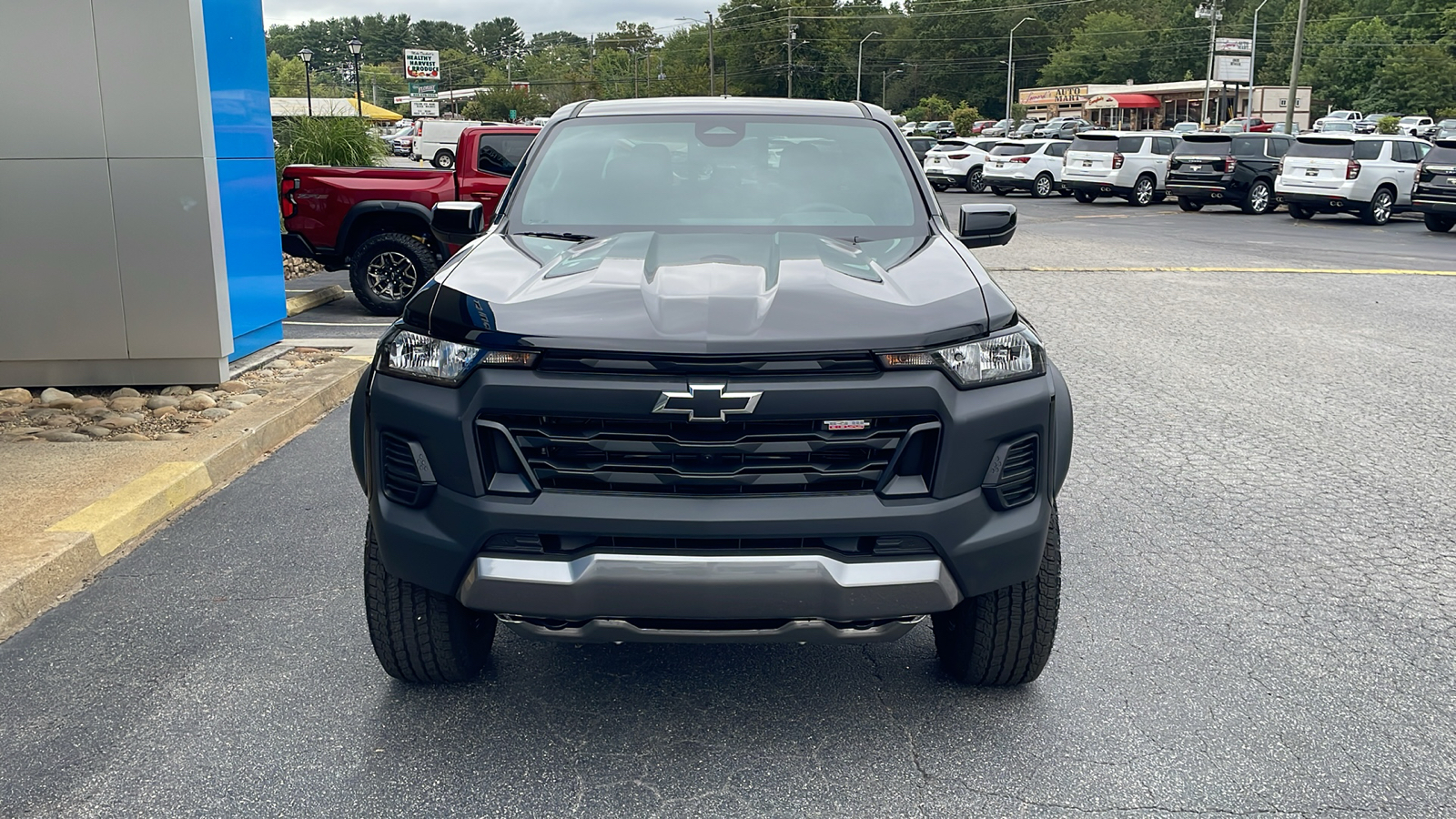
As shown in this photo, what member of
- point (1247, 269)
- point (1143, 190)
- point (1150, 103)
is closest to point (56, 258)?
point (1247, 269)

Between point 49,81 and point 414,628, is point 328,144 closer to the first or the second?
point 49,81

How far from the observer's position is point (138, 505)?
5266mm

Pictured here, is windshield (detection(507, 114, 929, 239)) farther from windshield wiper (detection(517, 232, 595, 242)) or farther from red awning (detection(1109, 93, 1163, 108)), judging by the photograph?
red awning (detection(1109, 93, 1163, 108))

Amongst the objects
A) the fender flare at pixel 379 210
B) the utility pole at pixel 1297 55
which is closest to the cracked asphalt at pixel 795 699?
the fender flare at pixel 379 210

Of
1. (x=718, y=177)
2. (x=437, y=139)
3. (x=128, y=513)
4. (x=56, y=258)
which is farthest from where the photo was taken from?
(x=437, y=139)

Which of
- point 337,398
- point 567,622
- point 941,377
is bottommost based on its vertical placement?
point 337,398

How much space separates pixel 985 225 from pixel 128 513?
3.66 metres

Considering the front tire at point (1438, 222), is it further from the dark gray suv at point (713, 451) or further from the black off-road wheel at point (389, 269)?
the dark gray suv at point (713, 451)

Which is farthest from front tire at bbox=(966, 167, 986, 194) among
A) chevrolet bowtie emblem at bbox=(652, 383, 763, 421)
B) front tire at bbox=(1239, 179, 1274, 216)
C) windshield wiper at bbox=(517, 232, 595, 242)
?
chevrolet bowtie emblem at bbox=(652, 383, 763, 421)

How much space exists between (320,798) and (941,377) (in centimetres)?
186

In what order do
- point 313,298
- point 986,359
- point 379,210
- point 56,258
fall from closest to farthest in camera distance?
point 986,359 < point 56,258 < point 379,210 < point 313,298

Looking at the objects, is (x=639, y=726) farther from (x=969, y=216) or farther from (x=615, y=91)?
(x=615, y=91)

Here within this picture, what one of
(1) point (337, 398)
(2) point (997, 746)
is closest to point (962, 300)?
(2) point (997, 746)

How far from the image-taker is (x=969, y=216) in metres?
4.54
